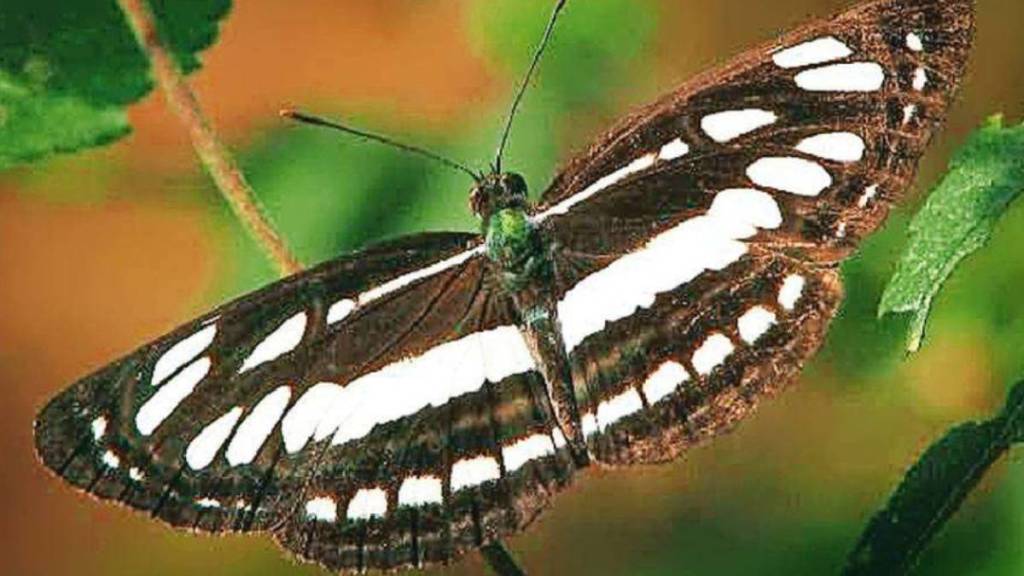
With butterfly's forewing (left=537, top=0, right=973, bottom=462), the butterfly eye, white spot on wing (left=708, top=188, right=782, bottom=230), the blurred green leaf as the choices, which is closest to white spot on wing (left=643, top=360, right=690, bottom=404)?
butterfly's forewing (left=537, top=0, right=973, bottom=462)

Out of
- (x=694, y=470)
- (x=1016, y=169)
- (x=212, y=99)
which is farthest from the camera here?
(x=212, y=99)

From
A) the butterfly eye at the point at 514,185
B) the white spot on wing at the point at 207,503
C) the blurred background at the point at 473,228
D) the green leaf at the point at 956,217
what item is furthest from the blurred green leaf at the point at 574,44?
the green leaf at the point at 956,217

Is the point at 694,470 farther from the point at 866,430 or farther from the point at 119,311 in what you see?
the point at 119,311

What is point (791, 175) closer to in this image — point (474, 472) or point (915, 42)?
point (915, 42)

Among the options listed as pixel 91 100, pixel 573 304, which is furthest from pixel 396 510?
pixel 91 100

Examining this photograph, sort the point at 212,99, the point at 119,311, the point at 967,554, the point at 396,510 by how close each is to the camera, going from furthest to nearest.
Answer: the point at 212,99 < the point at 119,311 < the point at 967,554 < the point at 396,510

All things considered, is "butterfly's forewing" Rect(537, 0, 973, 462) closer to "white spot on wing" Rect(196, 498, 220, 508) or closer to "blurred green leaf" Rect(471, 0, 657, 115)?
"white spot on wing" Rect(196, 498, 220, 508)

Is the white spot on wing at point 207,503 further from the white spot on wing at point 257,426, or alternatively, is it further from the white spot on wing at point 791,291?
the white spot on wing at point 791,291

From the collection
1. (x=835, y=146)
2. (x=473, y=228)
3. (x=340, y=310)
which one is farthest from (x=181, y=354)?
(x=473, y=228)
